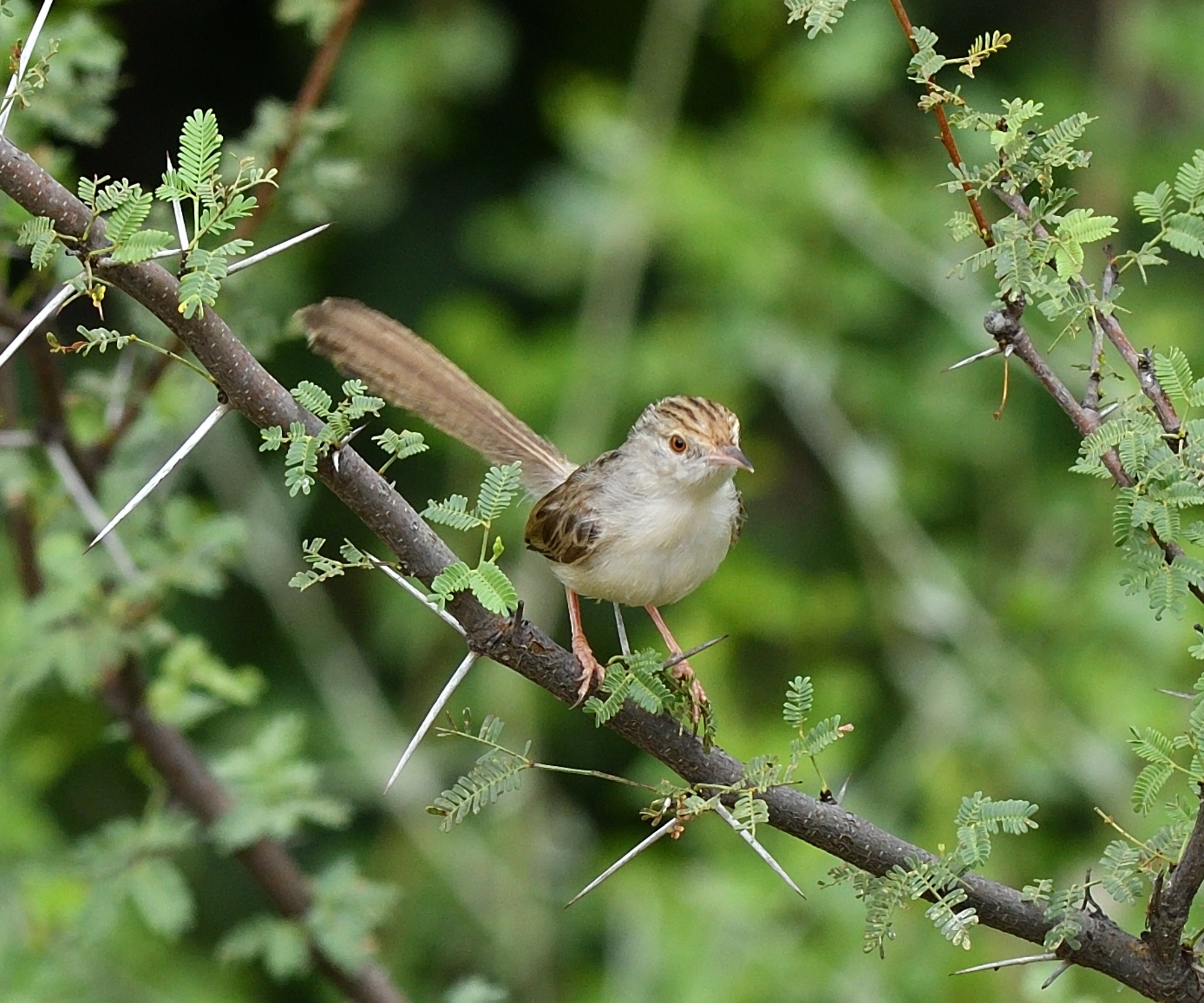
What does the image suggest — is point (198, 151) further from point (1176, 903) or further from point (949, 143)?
point (1176, 903)

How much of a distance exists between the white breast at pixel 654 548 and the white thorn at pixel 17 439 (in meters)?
1.44

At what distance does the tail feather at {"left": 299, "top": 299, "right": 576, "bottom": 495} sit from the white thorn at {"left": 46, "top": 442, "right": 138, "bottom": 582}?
1.07 m

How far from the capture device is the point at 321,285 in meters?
7.20

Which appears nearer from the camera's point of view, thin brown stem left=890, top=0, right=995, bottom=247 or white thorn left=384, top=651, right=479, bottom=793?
thin brown stem left=890, top=0, right=995, bottom=247

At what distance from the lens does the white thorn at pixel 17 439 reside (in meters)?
3.87

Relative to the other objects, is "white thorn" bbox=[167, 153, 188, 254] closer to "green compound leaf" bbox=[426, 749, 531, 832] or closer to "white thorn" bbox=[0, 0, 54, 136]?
"white thorn" bbox=[0, 0, 54, 136]

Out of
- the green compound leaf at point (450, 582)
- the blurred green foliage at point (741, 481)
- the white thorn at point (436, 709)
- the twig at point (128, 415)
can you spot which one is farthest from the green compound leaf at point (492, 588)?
the blurred green foliage at point (741, 481)

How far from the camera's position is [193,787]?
4.30 metres

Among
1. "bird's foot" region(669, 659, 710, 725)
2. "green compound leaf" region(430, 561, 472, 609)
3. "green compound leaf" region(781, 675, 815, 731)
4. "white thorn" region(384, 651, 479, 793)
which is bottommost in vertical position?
"green compound leaf" region(781, 675, 815, 731)

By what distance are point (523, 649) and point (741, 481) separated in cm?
475

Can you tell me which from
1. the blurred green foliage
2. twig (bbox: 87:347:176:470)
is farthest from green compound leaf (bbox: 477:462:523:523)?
the blurred green foliage

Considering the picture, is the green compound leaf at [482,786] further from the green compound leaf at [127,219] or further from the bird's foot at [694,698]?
the green compound leaf at [127,219]

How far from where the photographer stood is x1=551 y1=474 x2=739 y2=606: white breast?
3459 mm

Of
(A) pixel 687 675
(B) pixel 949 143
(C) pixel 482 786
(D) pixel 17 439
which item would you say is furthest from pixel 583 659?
(D) pixel 17 439
